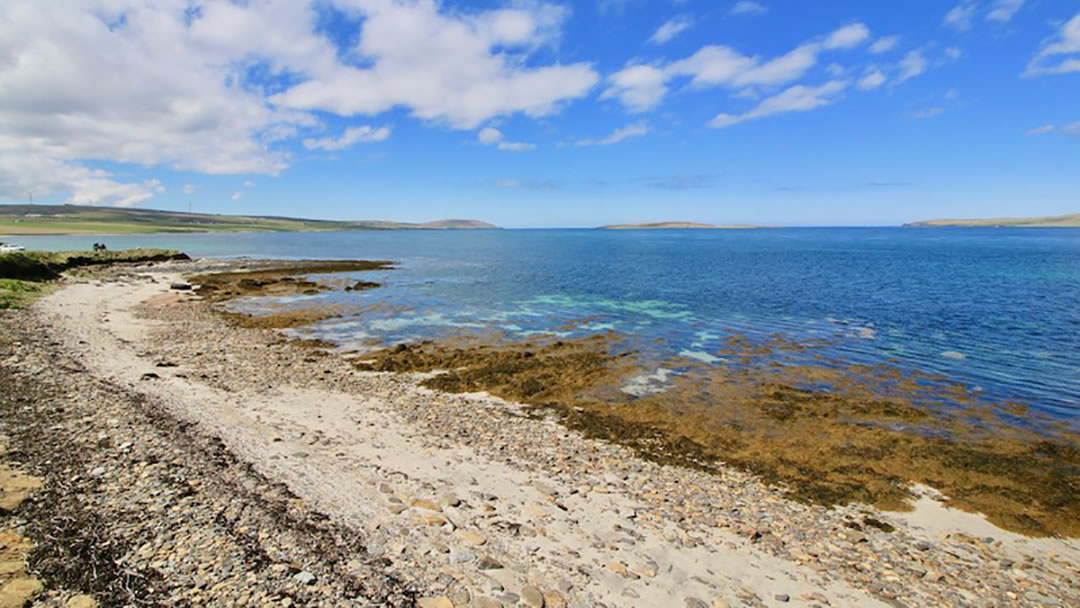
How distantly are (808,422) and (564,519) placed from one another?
11.1 metres

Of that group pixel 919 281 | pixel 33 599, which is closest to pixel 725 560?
pixel 33 599

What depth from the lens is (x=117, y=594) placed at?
6980 millimetres

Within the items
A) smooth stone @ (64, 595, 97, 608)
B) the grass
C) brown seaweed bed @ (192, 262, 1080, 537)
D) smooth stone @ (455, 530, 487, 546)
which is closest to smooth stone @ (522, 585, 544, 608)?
smooth stone @ (455, 530, 487, 546)

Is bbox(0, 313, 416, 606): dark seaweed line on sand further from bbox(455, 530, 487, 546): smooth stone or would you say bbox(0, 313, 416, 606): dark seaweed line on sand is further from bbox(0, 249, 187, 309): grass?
bbox(0, 249, 187, 309): grass

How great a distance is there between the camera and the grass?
34.7 metres

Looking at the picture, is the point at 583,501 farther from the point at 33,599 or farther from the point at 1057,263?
the point at 1057,263

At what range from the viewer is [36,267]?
1857 inches

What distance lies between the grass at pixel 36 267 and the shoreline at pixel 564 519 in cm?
2633

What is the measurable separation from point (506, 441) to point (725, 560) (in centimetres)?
708

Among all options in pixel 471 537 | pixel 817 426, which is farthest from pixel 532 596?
pixel 817 426

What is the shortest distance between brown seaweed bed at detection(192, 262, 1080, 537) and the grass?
29.9m

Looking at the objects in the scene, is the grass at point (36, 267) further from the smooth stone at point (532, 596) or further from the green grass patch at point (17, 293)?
the smooth stone at point (532, 596)

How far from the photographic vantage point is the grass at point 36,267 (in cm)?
3469

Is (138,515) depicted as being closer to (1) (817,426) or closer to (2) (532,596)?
(2) (532,596)
